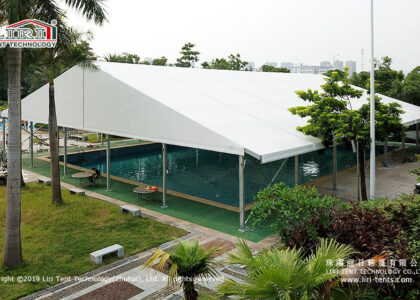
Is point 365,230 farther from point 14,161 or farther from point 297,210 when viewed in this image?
point 14,161

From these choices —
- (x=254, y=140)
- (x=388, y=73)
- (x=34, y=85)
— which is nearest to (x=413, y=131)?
(x=388, y=73)

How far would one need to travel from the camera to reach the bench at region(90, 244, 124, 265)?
9.38 metres

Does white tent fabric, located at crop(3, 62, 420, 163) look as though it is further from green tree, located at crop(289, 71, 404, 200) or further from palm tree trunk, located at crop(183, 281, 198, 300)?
palm tree trunk, located at crop(183, 281, 198, 300)

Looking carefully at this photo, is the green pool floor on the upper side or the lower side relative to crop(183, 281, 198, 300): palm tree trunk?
lower

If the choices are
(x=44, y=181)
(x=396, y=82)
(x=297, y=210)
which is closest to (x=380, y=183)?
(x=297, y=210)

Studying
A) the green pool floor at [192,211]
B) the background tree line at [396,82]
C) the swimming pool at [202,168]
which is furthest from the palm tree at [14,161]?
the background tree line at [396,82]

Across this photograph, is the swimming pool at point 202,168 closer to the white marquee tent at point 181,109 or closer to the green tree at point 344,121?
the white marquee tent at point 181,109

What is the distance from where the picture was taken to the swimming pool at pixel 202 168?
18.5 metres

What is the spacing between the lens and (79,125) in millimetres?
17641

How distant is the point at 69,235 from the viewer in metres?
11.4

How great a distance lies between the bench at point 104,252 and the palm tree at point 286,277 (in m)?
4.89

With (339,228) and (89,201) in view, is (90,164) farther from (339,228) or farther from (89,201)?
(339,228)

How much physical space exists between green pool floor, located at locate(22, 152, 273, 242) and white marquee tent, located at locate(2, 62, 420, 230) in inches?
97.6

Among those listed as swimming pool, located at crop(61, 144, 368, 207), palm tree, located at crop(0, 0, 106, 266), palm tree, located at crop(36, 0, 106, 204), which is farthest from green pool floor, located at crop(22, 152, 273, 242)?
palm tree, located at crop(0, 0, 106, 266)
